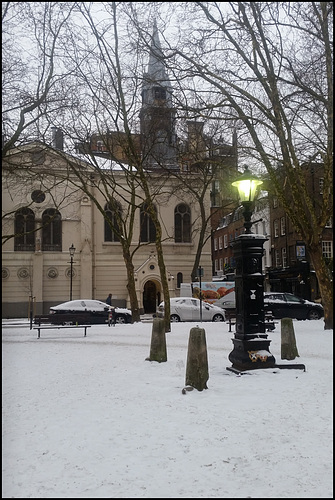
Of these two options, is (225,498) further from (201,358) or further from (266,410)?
(201,358)

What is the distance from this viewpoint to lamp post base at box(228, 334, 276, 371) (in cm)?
828

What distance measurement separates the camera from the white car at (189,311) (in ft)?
78.0

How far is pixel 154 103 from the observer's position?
53.7ft

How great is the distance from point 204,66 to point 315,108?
357 centimetres

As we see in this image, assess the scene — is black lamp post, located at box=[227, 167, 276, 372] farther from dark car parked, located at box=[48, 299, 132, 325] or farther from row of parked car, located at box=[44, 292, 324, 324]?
dark car parked, located at box=[48, 299, 132, 325]

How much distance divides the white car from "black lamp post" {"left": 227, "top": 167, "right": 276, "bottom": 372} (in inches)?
587

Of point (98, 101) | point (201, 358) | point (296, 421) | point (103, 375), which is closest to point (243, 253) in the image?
point (201, 358)

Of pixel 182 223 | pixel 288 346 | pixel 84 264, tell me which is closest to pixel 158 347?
pixel 288 346

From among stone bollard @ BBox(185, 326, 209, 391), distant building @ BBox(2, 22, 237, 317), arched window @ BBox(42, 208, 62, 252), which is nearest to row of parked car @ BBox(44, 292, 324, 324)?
distant building @ BBox(2, 22, 237, 317)

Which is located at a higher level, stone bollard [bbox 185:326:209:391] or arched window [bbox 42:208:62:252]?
arched window [bbox 42:208:62:252]

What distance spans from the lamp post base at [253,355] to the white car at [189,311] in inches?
596

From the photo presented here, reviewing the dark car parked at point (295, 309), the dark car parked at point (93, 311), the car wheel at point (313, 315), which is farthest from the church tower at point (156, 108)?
the car wheel at point (313, 315)

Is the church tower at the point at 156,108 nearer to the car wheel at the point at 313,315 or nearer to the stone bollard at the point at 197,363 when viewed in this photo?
the stone bollard at the point at 197,363

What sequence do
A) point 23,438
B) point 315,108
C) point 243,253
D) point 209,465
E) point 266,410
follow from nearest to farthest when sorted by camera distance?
point 209,465 < point 23,438 < point 266,410 < point 243,253 < point 315,108
